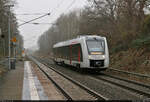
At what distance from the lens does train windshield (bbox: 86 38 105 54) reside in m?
17.0

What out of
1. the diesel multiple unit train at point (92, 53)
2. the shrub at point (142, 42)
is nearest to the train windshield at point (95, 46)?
the diesel multiple unit train at point (92, 53)

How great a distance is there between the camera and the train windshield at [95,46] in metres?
17.0

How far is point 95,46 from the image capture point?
17.3 metres

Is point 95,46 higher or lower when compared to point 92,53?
higher

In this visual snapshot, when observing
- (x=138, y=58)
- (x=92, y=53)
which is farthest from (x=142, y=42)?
(x=92, y=53)

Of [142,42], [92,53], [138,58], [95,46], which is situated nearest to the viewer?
[92,53]

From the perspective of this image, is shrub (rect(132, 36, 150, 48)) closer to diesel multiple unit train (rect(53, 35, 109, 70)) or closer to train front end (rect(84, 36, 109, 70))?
diesel multiple unit train (rect(53, 35, 109, 70))

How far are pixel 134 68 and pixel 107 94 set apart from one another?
8.85 m

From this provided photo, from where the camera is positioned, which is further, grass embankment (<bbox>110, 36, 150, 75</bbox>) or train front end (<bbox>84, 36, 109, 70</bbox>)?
grass embankment (<bbox>110, 36, 150, 75</bbox>)

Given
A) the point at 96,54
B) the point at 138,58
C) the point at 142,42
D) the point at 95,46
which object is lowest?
the point at 138,58

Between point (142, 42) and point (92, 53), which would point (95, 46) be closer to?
point (92, 53)

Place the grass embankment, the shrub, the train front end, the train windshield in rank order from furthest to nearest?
the shrub < the train windshield < the grass embankment < the train front end

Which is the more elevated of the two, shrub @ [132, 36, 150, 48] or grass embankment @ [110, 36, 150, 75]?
shrub @ [132, 36, 150, 48]

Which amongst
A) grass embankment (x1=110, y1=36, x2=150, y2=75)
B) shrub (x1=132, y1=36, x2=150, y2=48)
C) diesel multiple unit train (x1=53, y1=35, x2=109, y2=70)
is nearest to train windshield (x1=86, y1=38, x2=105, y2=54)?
diesel multiple unit train (x1=53, y1=35, x2=109, y2=70)
